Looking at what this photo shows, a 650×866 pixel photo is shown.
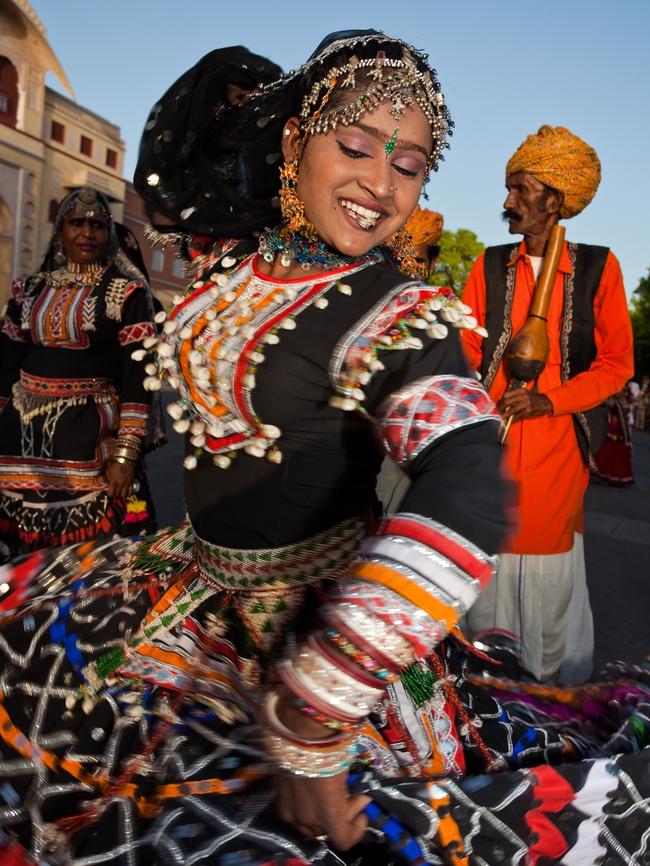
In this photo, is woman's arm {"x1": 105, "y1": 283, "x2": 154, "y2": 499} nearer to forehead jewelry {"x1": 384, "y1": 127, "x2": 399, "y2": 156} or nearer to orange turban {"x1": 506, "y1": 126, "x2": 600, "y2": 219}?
orange turban {"x1": 506, "y1": 126, "x2": 600, "y2": 219}

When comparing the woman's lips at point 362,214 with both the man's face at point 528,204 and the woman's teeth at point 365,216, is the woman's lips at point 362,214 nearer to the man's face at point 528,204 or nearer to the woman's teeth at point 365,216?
the woman's teeth at point 365,216

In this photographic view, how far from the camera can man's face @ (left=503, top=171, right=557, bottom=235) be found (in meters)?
3.76

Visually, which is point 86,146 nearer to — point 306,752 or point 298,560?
point 298,560

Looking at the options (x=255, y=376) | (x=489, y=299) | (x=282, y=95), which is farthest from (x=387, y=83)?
(x=489, y=299)

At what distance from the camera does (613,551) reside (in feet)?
24.8

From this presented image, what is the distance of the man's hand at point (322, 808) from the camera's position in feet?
4.09

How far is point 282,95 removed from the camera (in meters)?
1.95

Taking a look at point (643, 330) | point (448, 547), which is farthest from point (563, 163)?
point (643, 330)

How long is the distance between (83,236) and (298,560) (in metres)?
3.51

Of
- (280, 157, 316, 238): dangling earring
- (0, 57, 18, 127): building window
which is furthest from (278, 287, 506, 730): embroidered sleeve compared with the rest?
(0, 57, 18, 127): building window

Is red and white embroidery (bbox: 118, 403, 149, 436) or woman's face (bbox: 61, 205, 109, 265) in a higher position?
woman's face (bbox: 61, 205, 109, 265)

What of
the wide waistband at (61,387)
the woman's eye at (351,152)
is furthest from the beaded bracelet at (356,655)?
the wide waistband at (61,387)

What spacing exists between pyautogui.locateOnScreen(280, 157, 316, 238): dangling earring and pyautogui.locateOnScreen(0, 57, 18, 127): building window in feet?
112

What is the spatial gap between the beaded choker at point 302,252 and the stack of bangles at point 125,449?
2482 mm
